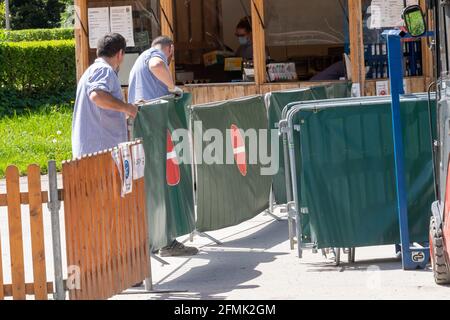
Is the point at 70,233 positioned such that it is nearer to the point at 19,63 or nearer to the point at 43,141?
the point at 43,141

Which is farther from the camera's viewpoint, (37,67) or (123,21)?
(37,67)

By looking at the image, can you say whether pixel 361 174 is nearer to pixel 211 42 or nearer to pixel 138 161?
pixel 138 161

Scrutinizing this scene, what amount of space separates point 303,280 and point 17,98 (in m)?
17.5

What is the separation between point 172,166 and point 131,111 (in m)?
1.14

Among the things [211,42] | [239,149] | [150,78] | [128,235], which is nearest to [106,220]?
[128,235]

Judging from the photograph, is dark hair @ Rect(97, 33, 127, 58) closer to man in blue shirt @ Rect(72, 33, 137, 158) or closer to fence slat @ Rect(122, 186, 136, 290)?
man in blue shirt @ Rect(72, 33, 137, 158)

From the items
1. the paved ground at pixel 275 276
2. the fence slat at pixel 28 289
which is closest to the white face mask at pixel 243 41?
the paved ground at pixel 275 276

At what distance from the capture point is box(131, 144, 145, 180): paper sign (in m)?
7.75

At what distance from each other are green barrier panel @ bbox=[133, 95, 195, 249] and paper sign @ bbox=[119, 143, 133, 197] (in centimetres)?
82

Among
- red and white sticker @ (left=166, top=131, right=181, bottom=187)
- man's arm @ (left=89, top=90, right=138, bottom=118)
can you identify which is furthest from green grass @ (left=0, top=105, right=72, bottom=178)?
man's arm @ (left=89, top=90, right=138, bottom=118)

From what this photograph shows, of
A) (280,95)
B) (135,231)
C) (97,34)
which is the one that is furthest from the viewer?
(97,34)

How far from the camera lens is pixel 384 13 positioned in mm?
13453
